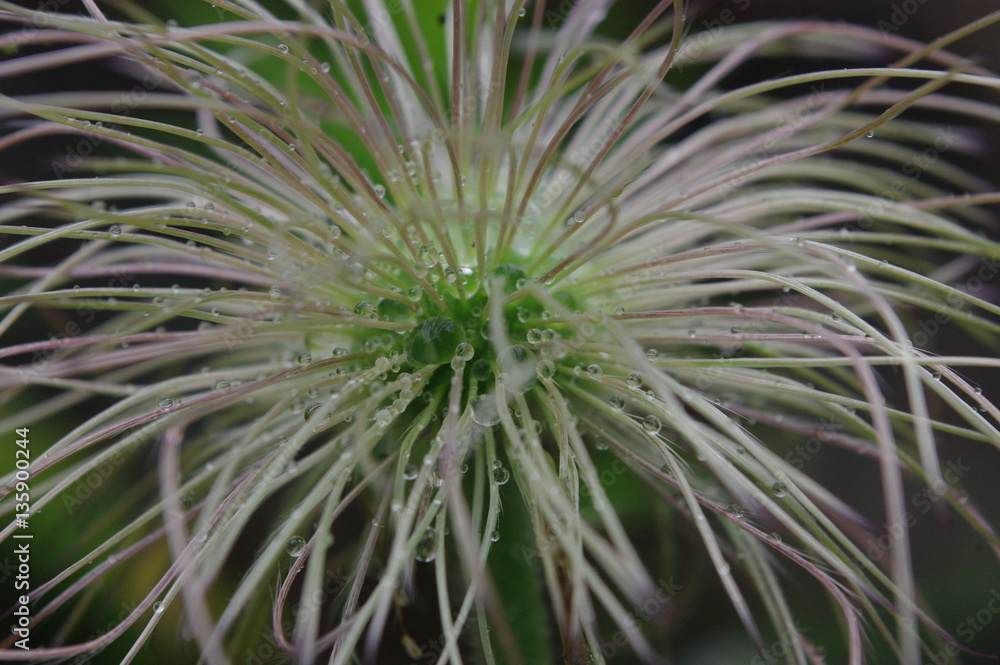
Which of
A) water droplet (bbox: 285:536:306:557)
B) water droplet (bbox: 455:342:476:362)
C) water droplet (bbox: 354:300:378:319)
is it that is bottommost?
water droplet (bbox: 285:536:306:557)

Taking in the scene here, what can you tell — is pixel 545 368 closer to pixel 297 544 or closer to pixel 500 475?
pixel 500 475

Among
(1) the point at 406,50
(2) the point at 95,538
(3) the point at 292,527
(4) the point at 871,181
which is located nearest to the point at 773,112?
(4) the point at 871,181

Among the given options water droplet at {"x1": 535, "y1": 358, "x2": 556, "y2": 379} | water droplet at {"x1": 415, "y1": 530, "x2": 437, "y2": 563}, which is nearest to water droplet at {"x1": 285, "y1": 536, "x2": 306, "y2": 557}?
water droplet at {"x1": 415, "y1": 530, "x2": 437, "y2": 563}

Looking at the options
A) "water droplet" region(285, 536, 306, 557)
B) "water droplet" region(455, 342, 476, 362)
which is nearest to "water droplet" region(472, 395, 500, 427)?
"water droplet" region(455, 342, 476, 362)

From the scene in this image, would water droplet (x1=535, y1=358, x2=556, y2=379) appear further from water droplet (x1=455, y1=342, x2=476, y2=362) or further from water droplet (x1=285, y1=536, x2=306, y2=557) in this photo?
water droplet (x1=285, y1=536, x2=306, y2=557)

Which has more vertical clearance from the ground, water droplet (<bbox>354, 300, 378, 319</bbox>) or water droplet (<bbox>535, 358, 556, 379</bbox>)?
water droplet (<bbox>354, 300, 378, 319</bbox>)

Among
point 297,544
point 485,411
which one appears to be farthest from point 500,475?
point 297,544

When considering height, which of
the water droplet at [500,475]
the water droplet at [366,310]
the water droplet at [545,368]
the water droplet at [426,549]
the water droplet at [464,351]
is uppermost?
the water droplet at [366,310]

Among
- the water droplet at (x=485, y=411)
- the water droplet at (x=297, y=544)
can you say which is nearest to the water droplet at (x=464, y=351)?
the water droplet at (x=485, y=411)

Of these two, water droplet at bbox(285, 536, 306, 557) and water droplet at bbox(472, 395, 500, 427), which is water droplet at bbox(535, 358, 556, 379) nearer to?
water droplet at bbox(472, 395, 500, 427)

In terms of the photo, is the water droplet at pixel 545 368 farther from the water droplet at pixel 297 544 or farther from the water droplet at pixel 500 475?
the water droplet at pixel 297 544
